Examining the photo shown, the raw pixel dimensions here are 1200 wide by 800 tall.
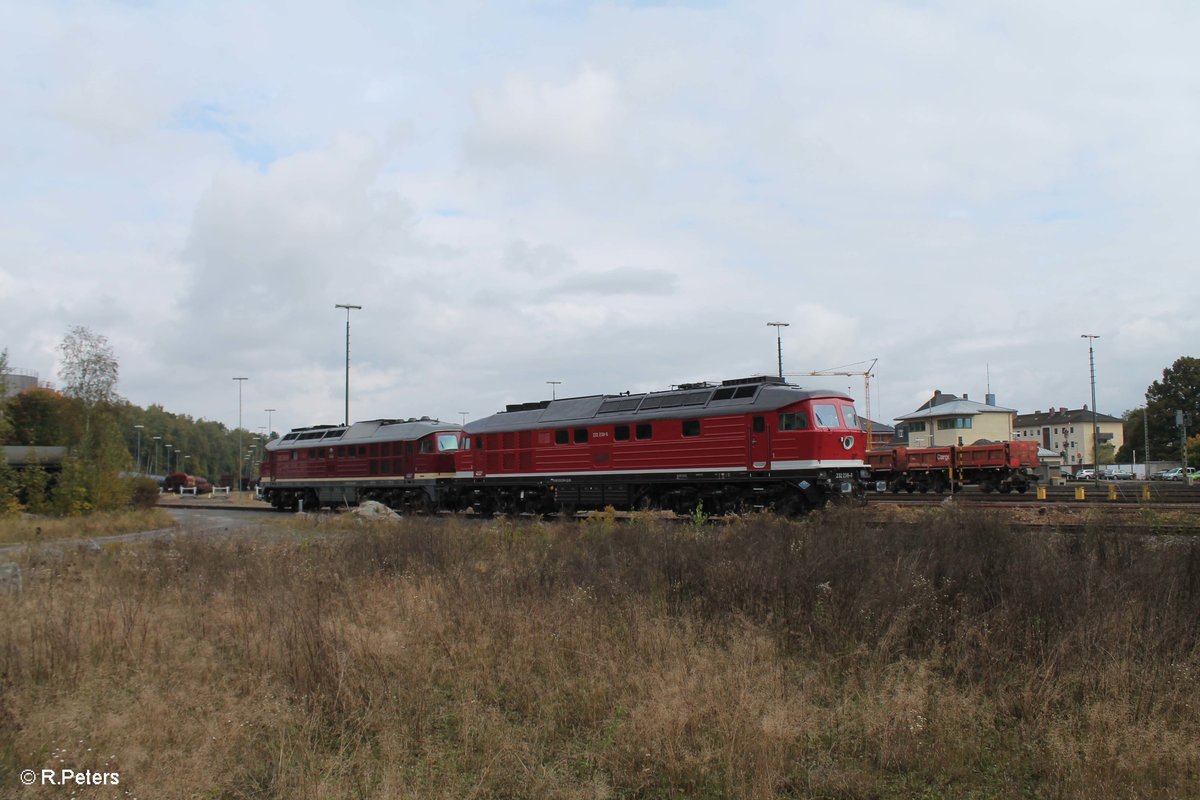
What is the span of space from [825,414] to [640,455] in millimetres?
5654

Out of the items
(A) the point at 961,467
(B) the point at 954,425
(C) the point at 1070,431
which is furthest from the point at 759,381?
(C) the point at 1070,431

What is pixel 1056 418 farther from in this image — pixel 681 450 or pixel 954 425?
pixel 681 450

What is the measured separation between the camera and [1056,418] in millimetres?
132125

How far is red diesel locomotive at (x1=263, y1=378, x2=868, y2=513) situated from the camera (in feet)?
68.9

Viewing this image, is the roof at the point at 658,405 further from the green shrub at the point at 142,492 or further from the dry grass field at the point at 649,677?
the green shrub at the point at 142,492

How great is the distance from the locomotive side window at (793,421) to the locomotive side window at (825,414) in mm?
305

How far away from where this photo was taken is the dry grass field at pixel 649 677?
592cm

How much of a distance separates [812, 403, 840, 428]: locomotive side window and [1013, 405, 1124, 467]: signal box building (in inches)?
4550

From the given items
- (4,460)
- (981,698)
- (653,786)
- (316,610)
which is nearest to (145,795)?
(653,786)

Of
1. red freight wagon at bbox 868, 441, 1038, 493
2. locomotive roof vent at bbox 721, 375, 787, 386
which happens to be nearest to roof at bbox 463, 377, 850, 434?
locomotive roof vent at bbox 721, 375, 787, 386

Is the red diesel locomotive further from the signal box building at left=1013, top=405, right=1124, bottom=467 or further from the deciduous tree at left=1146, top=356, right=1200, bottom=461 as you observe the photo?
the signal box building at left=1013, top=405, right=1124, bottom=467

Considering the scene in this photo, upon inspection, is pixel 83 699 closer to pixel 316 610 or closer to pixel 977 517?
pixel 316 610

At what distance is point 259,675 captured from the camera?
8109 millimetres

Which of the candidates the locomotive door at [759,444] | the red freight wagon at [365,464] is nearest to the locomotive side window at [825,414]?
the locomotive door at [759,444]
